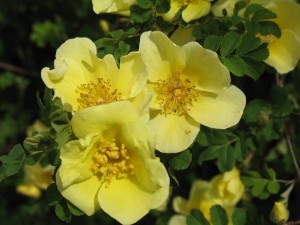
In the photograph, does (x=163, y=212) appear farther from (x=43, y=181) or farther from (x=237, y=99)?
(x=237, y=99)

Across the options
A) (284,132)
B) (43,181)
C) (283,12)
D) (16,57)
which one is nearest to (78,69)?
(283,12)

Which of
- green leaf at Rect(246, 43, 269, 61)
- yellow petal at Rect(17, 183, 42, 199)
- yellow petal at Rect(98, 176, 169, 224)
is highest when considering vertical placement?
green leaf at Rect(246, 43, 269, 61)

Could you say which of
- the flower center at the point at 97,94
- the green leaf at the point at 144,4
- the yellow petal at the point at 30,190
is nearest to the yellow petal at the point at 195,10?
the green leaf at the point at 144,4

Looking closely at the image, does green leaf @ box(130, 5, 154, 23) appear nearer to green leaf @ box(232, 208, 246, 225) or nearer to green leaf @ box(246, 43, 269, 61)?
green leaf @ box(246, 43, 269, 61)

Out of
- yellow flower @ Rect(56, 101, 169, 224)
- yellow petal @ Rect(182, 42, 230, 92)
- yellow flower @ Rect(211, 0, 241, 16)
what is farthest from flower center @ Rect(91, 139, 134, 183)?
yellow flower @ Rect(211, 0, 241, 16)

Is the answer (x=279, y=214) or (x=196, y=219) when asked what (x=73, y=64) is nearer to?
(x=196, y=219)

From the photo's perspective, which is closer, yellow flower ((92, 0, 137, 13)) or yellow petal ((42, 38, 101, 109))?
yellow petal ((42, 38, 101, 109))
